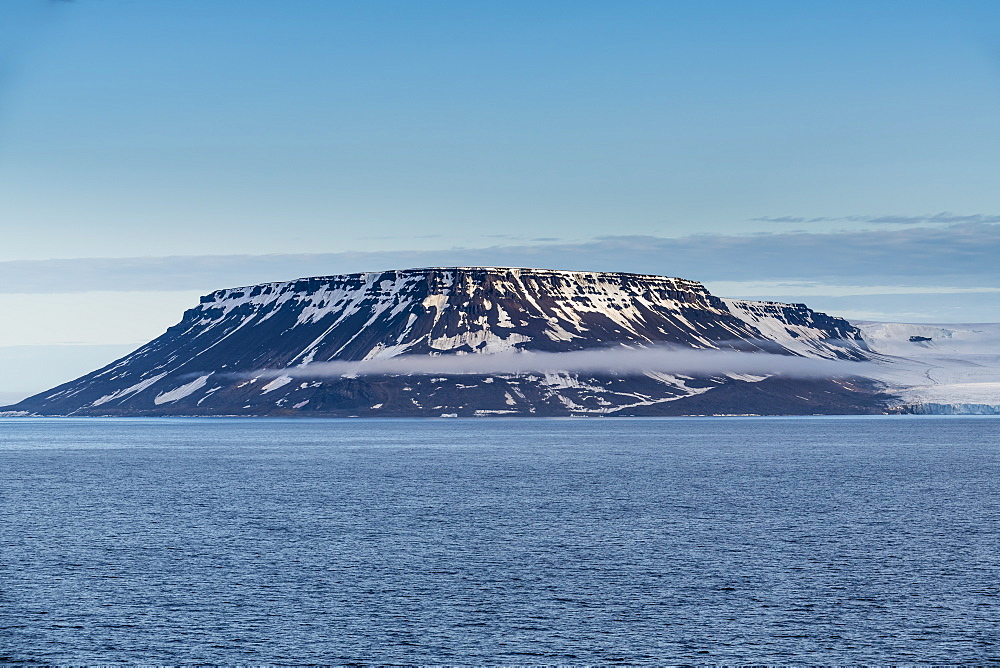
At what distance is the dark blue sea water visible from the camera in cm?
4200

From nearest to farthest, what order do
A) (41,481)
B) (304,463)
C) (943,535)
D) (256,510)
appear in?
(943,535), (256,510), (41,481), (304,463)

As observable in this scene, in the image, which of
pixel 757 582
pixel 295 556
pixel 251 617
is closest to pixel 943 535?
pixel 757 582

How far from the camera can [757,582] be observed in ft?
180

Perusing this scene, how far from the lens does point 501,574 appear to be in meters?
57.2

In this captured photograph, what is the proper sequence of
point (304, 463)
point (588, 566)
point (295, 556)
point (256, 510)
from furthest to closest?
1. point (304, 463)
2. point (256, 510)
3. point (295, 556)
4. point (588, 566)

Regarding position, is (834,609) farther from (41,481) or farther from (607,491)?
(41,481)

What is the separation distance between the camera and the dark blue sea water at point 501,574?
42000mm

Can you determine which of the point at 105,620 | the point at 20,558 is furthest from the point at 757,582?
the point at 20,558

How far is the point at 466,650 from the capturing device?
1620 inches

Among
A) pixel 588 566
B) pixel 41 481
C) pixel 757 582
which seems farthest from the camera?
pixel 41 481

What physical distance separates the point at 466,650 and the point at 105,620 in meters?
15.4

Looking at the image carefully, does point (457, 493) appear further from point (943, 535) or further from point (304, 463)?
point (304, 463)

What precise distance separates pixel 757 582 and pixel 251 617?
2346 centimetres

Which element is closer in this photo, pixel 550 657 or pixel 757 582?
pixel 550 657
